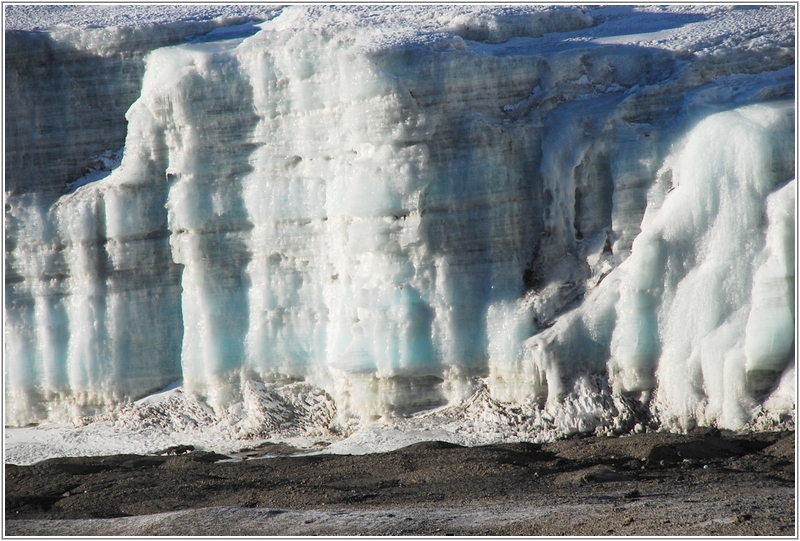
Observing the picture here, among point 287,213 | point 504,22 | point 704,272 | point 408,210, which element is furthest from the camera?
point 504,22

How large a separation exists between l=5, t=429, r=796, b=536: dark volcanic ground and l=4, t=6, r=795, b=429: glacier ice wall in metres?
1.27

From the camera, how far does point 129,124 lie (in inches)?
591

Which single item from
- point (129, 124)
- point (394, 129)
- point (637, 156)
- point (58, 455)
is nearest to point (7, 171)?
point (129, 124)

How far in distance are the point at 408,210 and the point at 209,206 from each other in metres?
3.31

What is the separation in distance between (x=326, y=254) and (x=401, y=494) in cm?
470

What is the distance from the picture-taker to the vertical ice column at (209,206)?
47.2 feet

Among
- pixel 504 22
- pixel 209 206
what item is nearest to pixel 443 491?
pixel 209 206

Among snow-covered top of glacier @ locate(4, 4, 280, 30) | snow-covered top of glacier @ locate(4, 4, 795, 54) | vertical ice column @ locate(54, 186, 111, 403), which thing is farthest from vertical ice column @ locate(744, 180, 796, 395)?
vertical ice column @ locate(54, 186, 111, 403)

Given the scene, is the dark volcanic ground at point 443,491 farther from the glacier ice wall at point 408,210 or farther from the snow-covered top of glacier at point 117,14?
the snow-covered top of glacier at point 117,14

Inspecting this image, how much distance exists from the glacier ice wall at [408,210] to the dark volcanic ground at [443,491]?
1.27 meters

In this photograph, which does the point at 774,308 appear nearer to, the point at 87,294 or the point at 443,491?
the point at 443,491

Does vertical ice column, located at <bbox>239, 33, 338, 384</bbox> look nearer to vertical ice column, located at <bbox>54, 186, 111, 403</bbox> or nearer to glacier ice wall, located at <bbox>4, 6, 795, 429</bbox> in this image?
glacier ice wall, located at <bbox>4, 6, 795, 429</bbox>

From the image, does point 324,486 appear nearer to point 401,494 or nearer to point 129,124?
point 401,494

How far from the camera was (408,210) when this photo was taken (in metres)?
13.2
